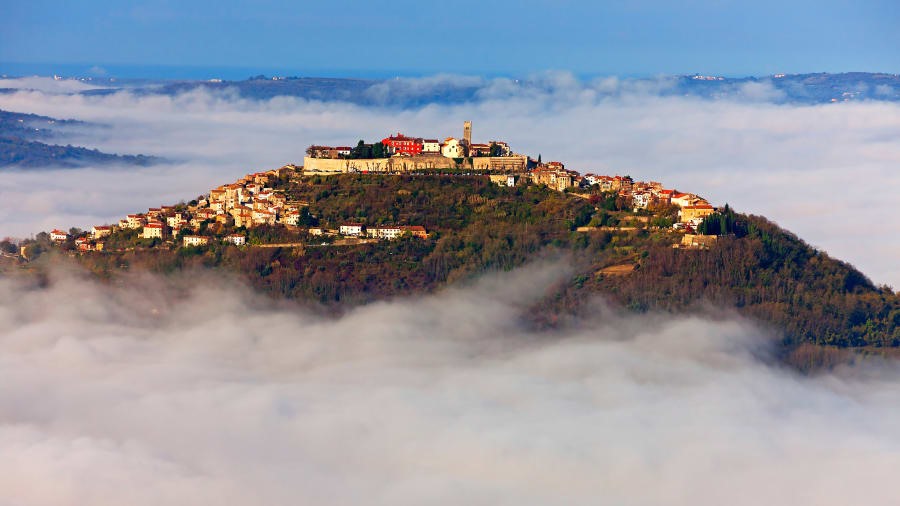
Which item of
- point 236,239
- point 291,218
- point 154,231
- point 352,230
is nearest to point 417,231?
point 352,230

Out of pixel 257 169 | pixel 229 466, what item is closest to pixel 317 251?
pixel 229 466

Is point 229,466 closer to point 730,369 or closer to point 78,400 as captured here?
point 78,400

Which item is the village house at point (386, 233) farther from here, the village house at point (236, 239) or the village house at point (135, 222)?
the village house at point (135, 222)

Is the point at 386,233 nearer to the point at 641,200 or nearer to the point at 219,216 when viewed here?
the point at 219,216

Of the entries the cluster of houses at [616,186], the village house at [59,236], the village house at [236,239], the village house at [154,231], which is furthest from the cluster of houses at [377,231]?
the village house at [59,236]

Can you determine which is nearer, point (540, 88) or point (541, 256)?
point (541, 256)

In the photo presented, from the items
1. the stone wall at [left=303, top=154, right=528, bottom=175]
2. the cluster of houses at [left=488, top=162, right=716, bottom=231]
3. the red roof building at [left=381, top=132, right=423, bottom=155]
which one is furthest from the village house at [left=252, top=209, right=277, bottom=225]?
the cluster of houses at [left=488, top=162, right=716, bottom=231]
